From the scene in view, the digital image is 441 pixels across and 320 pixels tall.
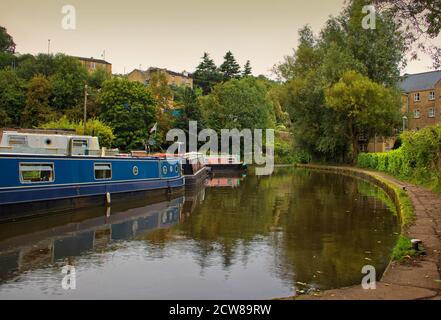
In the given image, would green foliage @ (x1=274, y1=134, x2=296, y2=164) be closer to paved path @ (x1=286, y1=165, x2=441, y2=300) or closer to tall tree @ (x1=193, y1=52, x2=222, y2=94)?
tall tree @ (x1=193, y1=52, x2=222, y2=94)

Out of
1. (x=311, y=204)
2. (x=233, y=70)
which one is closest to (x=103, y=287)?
(x=311, y=204)

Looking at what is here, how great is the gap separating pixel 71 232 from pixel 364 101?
2874 centimetres

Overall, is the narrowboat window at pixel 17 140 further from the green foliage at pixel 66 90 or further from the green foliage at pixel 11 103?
the green foliage at pixel 11 103

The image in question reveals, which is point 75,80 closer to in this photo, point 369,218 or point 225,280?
point 369,218

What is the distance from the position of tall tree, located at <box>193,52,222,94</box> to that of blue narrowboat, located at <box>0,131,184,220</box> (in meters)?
59.8

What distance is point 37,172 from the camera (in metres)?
14.3

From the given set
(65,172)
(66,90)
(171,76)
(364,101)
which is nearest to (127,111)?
(66,90)

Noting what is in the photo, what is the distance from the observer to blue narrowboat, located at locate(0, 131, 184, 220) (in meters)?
13.0

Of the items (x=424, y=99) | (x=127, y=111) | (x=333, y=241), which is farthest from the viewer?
(x=424, y=99)

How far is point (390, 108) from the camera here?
36531 mm

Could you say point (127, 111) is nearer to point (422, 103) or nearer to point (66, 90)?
point (66, 90)

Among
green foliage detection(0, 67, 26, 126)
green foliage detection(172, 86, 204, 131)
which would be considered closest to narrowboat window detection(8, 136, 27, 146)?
green foliage detection(172, 86, 204, 131)

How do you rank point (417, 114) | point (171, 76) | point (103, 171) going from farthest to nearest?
point (171, 76), point (417, 114), point (103, 171)

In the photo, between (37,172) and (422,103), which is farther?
(422,103)
